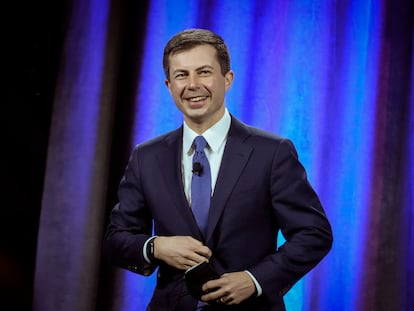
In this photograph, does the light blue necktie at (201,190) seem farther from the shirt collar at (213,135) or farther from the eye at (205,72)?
the eye at (205,72)

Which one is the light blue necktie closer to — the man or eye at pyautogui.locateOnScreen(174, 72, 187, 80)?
the man

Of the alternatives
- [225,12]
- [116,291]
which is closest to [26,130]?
[116,291]

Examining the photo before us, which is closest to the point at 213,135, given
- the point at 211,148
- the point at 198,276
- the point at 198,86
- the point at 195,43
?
the point at 211,148

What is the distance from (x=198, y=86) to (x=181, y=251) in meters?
0.45

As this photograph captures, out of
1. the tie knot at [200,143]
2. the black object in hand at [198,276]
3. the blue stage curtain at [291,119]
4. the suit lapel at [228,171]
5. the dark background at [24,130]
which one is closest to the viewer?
the black object in hand at [198,276]

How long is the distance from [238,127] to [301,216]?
306 mm

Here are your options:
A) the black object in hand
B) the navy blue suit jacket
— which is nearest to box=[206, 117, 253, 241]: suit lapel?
the navy blue suit jacket

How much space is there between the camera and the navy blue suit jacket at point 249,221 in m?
1.40

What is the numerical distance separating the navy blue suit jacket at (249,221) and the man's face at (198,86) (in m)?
0.09

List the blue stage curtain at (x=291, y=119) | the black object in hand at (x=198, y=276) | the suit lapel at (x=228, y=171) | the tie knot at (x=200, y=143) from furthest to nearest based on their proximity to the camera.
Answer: the blue stage curtain at (x=291, y=119) < the tie knot at (x=200, y=143) < the suit lapel at (x=228, y=171) < the black object in hand at (x=198, y=276)

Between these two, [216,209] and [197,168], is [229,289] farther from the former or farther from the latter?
[197,168]

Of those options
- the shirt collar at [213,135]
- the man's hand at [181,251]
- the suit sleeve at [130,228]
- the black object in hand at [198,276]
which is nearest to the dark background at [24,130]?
the suit sleeve at [130,228]

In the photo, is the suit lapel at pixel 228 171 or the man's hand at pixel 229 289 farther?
the suit lapel at pixel 228 171

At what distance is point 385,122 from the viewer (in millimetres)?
2199
